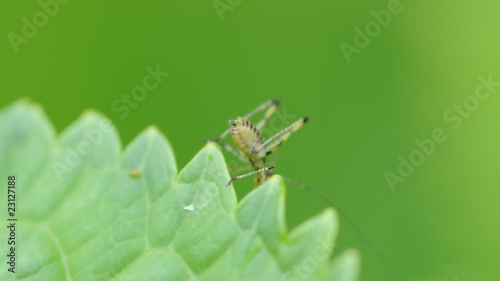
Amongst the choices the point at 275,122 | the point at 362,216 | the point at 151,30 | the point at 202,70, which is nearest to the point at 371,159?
the point at 362,216

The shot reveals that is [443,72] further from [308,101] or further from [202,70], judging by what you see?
[202,70]

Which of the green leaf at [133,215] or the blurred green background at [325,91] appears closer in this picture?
the green leaf at [133,215]
